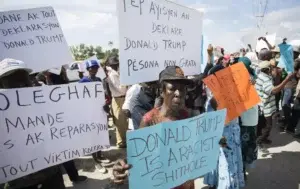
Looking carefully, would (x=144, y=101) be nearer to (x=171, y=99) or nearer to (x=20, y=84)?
(x=171, y=99)

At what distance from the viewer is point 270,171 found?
4.54 meters

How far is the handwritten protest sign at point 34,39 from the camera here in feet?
8.56

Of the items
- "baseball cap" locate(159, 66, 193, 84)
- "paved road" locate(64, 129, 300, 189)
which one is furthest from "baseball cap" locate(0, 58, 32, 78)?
"paved road" locate(64, 129, 300, 189)

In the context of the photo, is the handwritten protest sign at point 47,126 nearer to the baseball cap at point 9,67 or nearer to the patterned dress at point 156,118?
the baseball cap at point 9,67

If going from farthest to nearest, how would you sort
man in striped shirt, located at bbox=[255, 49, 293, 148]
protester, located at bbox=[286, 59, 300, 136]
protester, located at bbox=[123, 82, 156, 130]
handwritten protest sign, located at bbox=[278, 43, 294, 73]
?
Result: protester, located at bbox=[286, 59, 300, 136], handwritten protest sign, located at bbox=[278, 43, 294, 73], man in striped shirt, located at bbox=[255, 49, 293, 148], protester, located at bbox=[123, 82, 156, 130]

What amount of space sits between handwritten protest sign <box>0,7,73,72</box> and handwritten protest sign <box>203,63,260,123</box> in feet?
5.07

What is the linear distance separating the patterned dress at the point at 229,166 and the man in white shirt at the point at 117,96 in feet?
9.91

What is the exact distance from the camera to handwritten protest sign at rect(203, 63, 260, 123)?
2.73 meters

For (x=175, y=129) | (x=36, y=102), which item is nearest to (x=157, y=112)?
(x=175, y=129)

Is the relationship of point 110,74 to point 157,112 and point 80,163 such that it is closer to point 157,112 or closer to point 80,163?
point 80,163

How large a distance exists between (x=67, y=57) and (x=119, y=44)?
3.20 feet

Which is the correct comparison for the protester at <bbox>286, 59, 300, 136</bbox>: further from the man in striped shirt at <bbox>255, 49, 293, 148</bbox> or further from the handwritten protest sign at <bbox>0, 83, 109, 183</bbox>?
the handwritten protest sign at <bbox>0, 83, 109, 183</bbox>

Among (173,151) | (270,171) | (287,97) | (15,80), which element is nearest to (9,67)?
(15,80)

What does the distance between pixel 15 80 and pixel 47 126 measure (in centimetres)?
40
